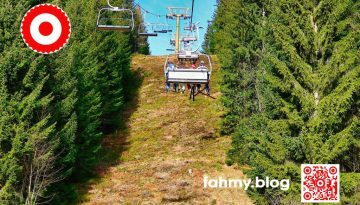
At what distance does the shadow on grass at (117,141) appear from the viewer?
123 feet

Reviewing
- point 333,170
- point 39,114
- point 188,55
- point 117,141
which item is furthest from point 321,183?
point 117,141

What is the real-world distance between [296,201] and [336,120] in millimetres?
3774

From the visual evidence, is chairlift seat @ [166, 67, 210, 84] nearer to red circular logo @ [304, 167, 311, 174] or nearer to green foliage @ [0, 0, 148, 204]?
red circular logo @ [304, 167, 311, 174]

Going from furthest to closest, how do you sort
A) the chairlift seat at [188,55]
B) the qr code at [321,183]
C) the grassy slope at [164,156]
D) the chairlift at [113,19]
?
the grassy slope at [164,156] → the chairlift seat at [188,55] → the qr code at [321,183] → the chairlift at [113,19]

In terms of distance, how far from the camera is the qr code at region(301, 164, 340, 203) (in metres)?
20.5

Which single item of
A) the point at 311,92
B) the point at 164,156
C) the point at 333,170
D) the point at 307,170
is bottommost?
the point at 164,156

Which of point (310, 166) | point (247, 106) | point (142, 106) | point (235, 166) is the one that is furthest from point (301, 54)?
point (142, 106)

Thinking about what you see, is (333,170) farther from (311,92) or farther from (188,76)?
(188,76)

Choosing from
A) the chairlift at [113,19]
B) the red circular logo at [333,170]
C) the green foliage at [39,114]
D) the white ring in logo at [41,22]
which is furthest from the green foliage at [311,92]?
the green foliage at [39,114]

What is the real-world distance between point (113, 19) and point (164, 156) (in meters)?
23.4

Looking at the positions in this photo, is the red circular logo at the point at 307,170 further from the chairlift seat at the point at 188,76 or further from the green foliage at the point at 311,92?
the chairlift seat at the point at 188,76

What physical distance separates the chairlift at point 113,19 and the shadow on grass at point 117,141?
9.17 meters

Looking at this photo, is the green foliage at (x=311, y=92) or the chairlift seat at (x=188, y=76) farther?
the green foliage at (x=311, y=92)

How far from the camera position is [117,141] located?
49062mm
